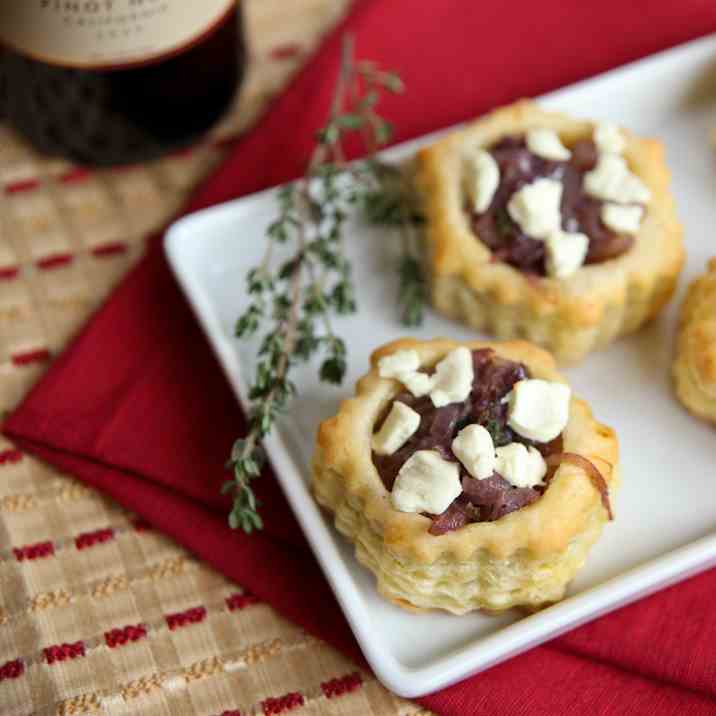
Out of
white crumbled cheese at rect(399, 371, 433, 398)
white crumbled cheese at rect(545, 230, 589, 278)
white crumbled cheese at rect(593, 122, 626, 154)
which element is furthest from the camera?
white crumbled cheese at rect(593, 122, 626, 154)

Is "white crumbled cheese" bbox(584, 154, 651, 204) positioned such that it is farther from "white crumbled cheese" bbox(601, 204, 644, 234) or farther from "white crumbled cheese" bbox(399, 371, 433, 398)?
"white crumbled cheese" bbox(399, 371, 433, 398)

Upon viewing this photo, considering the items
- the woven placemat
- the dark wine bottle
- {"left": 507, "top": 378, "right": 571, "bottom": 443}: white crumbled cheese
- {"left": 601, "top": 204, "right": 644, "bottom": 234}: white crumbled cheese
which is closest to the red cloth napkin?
the woven placemat

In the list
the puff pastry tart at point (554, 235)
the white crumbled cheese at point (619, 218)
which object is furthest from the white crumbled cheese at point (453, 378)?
the white crumbled cheese at point (619, 218)

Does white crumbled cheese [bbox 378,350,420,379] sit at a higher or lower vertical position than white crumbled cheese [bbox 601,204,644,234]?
lower

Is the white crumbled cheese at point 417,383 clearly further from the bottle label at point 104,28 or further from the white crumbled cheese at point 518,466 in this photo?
the bottle label at point 104,28

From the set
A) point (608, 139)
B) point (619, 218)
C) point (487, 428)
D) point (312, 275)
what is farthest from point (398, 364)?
point (608, 139)

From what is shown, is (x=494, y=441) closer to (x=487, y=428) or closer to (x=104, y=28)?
(x=487, y=428)

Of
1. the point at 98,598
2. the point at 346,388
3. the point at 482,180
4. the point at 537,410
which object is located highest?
the point at 482,180
